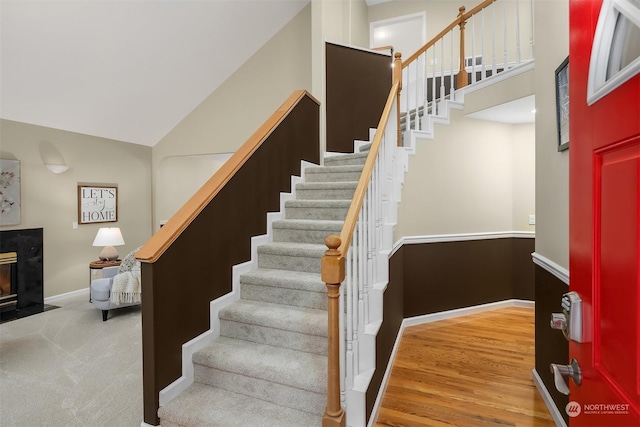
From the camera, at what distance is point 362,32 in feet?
17.9

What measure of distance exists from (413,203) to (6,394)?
3.62 m

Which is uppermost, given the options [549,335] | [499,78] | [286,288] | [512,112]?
[499,78]

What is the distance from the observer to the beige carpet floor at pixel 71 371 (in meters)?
2.07

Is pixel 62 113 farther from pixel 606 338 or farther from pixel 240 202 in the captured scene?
pixel 606 338

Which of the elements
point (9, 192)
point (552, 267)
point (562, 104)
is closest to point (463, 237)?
point (552, 267)

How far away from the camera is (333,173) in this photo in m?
3.58

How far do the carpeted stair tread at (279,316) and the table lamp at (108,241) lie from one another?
2963mm

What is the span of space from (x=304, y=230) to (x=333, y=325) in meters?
1.39

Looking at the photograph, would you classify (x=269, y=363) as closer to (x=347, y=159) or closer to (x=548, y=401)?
(x=548, y=401)

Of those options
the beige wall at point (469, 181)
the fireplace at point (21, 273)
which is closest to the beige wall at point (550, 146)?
the beige wall at point (469, 181)

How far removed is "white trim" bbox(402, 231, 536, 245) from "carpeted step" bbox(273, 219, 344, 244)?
965 mm

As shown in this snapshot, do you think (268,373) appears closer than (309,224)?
Yes

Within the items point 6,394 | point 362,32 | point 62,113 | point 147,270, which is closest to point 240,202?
point 147,270

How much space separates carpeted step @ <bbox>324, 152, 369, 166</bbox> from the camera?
3.61 meters
